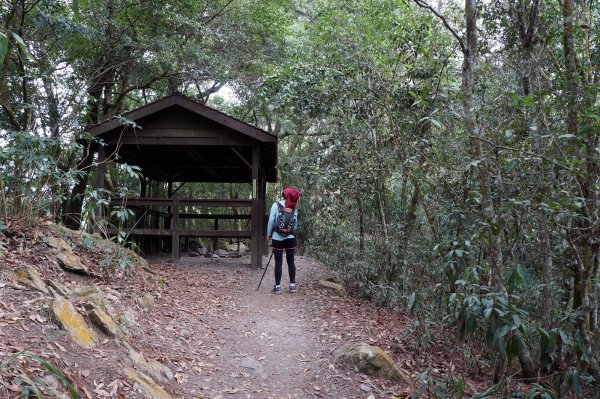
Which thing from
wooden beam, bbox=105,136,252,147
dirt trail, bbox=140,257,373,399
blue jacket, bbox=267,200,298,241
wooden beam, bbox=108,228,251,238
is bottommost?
dirt trail, bbox=140,257,373,399

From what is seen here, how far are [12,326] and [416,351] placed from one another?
14.6 ft

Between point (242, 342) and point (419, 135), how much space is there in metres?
4.26

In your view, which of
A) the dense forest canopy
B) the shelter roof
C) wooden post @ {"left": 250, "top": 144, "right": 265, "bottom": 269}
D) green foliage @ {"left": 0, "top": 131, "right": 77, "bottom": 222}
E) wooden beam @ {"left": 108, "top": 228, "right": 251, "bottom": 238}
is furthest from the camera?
wooden beam @ {"left": 108, "top": 228, "right": 251, "bottom": 238}

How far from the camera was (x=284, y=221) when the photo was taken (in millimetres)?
7723

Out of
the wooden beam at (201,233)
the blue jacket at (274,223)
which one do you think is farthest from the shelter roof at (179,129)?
the blue jacket at (274,223)

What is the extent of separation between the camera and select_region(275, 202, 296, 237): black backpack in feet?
25.3

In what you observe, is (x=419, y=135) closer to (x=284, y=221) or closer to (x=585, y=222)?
(x=284, y=221)

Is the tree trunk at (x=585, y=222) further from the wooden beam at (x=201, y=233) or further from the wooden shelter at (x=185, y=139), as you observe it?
the wooden beam at (x=201, y=233)

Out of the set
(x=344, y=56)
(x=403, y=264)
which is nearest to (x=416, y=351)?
(x=403, y=264)

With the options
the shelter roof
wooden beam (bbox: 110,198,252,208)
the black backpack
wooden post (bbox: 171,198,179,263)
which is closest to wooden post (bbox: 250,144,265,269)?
wooden beam (bbox: 110,198,252,208)

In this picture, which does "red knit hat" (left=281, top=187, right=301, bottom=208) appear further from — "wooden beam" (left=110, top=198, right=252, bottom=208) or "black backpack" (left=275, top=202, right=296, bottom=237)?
"wooden beam" (left=110, top=198, right=252, bottom=208)

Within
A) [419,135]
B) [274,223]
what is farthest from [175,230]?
[419,135]

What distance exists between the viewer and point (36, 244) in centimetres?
557

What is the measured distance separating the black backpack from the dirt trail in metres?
1.26
